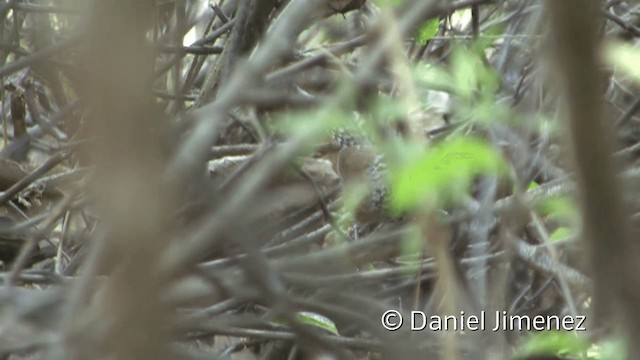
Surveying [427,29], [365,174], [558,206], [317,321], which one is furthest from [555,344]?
[427,29]

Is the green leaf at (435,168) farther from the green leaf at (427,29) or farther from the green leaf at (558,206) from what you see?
the green leaf at (427,29)

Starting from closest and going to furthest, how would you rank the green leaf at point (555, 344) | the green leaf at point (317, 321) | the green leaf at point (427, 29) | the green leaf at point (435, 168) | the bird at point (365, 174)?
the green leaf at point (435, 168) < the green leaf at point (555, 344) < the green leaf at point (317, 321) < the bird at point (365, 174) < the green leaf at point (427, 29)

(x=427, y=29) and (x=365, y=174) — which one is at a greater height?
(x=427, y=29)

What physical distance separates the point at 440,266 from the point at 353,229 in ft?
3.44

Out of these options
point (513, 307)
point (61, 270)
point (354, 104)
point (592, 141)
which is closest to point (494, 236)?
point (513, 307)

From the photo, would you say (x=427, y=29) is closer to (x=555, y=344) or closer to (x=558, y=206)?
(x=558, y=206)

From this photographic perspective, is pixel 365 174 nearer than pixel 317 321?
No

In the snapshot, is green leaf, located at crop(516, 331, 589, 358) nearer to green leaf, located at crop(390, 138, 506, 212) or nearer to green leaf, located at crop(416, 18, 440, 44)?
green leaf, located at crop(390, 138, 506, 212)

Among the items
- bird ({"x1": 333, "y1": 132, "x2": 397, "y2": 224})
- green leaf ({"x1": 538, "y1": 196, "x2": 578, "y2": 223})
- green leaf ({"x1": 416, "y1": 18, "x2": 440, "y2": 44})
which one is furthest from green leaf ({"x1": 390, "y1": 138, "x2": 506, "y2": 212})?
green leaf ({"x1": 416, "y1": 18, "x2": 440, "y2": 44})

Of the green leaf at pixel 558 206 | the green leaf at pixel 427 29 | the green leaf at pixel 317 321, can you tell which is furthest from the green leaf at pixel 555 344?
the green leaf at pixel 427 29

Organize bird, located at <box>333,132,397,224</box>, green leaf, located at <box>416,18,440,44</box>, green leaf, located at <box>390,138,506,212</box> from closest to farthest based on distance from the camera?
1. green leaf, located at <box>390,138,506,212</box>
2. bird, located at <box>333,132,397,224</box>
3. green leaf, located at <box>416,18,440,44</box>

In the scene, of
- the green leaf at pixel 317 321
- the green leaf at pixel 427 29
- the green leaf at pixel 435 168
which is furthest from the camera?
the green leaf at pixel 427 29

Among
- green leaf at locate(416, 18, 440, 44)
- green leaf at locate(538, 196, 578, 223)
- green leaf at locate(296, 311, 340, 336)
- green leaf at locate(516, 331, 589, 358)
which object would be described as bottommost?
green leaf at locate(516, 331, 589, 358)

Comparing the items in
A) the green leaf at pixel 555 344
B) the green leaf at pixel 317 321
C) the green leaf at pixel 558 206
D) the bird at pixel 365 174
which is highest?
the bird at pixel 365 174
